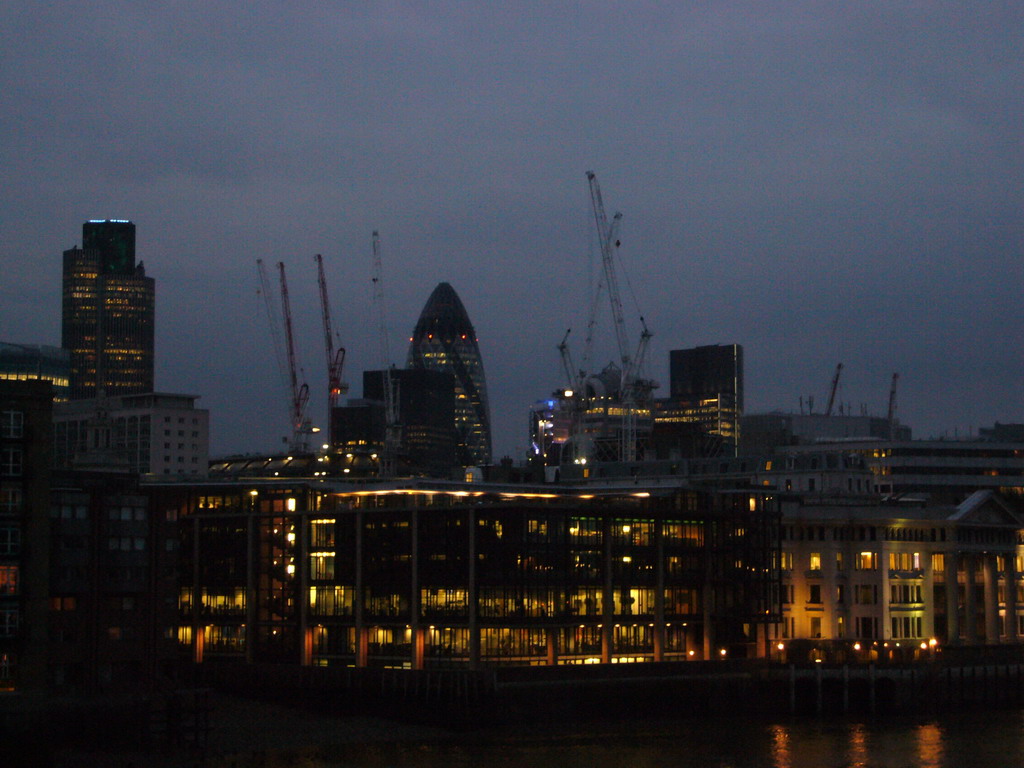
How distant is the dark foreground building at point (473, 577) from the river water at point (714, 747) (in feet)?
29.8

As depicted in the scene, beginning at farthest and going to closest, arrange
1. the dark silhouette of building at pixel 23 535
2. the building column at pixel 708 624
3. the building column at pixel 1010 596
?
1. the building column at pixel 1010 596
2. the building column at pixel 708 624
3. the dark silhouette of building at pixel 23 535

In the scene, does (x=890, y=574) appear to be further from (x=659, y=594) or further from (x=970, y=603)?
(x=659, y=594)

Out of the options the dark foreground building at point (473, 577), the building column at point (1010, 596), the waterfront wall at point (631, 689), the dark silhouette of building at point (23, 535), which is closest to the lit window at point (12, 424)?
the dark silhouette of building at point (23, 535)

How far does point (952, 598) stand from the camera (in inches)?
5074

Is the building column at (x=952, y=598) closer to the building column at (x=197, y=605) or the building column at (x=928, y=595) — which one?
the building column at (x=928, y=595)

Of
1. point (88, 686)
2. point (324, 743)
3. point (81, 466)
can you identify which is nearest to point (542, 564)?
point (324, 743)

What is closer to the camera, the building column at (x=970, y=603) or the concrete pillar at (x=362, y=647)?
the concrete pillar at (x=362, y=647)

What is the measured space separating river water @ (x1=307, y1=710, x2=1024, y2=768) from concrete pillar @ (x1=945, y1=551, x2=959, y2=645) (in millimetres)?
26539

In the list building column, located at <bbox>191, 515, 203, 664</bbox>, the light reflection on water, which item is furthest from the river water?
building column, located at <bbox>191, 515, 203, 664</bbox>

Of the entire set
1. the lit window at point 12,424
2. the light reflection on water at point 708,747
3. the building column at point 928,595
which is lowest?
the light reflection on water at point 708,747

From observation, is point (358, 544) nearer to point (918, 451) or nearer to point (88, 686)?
point (88, 686)

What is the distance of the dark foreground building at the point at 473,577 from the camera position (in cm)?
10344

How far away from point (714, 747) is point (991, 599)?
51.1 m

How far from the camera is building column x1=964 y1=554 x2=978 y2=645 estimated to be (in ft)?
424
